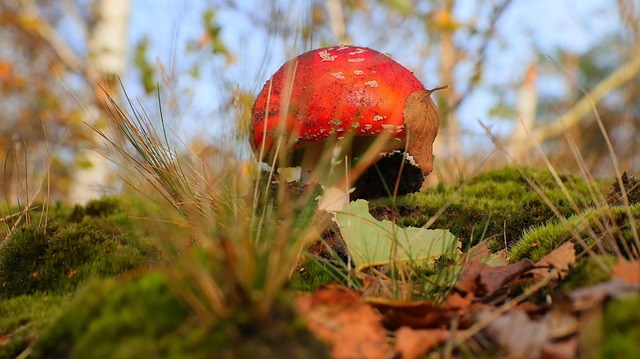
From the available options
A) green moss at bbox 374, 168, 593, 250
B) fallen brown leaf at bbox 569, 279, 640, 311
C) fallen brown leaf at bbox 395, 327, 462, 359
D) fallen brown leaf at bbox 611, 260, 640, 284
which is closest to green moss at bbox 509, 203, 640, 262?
green moss at bbox 374, 168, 593, 250

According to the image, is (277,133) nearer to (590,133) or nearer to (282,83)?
(282,83)

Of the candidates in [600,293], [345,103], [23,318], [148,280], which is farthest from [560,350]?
[345,103]

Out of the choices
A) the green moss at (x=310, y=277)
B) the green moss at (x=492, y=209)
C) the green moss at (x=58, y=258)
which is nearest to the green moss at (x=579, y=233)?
the green moss at (x=492, y=209)

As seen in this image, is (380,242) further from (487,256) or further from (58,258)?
(58,258)

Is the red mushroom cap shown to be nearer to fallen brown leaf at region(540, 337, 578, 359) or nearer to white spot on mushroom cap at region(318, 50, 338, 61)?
white spot on mushroom cap at region(318, 50, 338, 61)

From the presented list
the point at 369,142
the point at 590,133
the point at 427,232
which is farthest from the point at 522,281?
the point at 590,133

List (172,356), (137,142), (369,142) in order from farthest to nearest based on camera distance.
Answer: (369,142), (137,142), (172,356)
